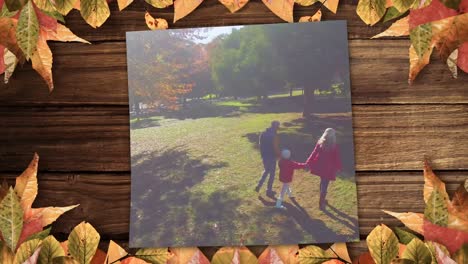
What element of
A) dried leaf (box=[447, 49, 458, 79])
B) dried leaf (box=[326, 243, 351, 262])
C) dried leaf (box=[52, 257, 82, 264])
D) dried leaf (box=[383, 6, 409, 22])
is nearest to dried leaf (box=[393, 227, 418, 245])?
dried leaf (box=[326, 243, 351, 262])

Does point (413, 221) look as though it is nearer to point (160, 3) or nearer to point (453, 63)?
point (453, 63)

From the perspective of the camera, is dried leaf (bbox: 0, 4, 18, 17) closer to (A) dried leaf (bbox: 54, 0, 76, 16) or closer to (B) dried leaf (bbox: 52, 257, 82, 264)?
(A) dried leaf (bbox: 54, 0, 76, 16)

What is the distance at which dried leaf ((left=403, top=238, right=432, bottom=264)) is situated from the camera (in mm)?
751

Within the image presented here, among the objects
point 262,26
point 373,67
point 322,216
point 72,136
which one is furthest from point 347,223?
point 72,136

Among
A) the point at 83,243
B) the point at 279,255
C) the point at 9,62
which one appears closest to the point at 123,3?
the point at 9,62

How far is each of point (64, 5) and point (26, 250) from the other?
508mm

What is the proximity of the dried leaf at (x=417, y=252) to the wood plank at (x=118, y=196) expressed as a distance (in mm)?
47

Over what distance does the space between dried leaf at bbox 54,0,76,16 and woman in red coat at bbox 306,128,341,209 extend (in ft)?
1.91

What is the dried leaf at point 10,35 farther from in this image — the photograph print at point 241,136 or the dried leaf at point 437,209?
the dried leaf at point 437,209

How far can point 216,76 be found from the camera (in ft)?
2.55

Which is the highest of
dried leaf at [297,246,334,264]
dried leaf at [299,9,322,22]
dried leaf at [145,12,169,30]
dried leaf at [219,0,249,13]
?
dried leaf at [219,0,249,13]

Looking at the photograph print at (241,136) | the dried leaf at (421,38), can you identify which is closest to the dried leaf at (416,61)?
the dried leaf at (421,38)

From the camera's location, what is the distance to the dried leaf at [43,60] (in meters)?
0.79

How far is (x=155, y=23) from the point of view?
2.56 feet
